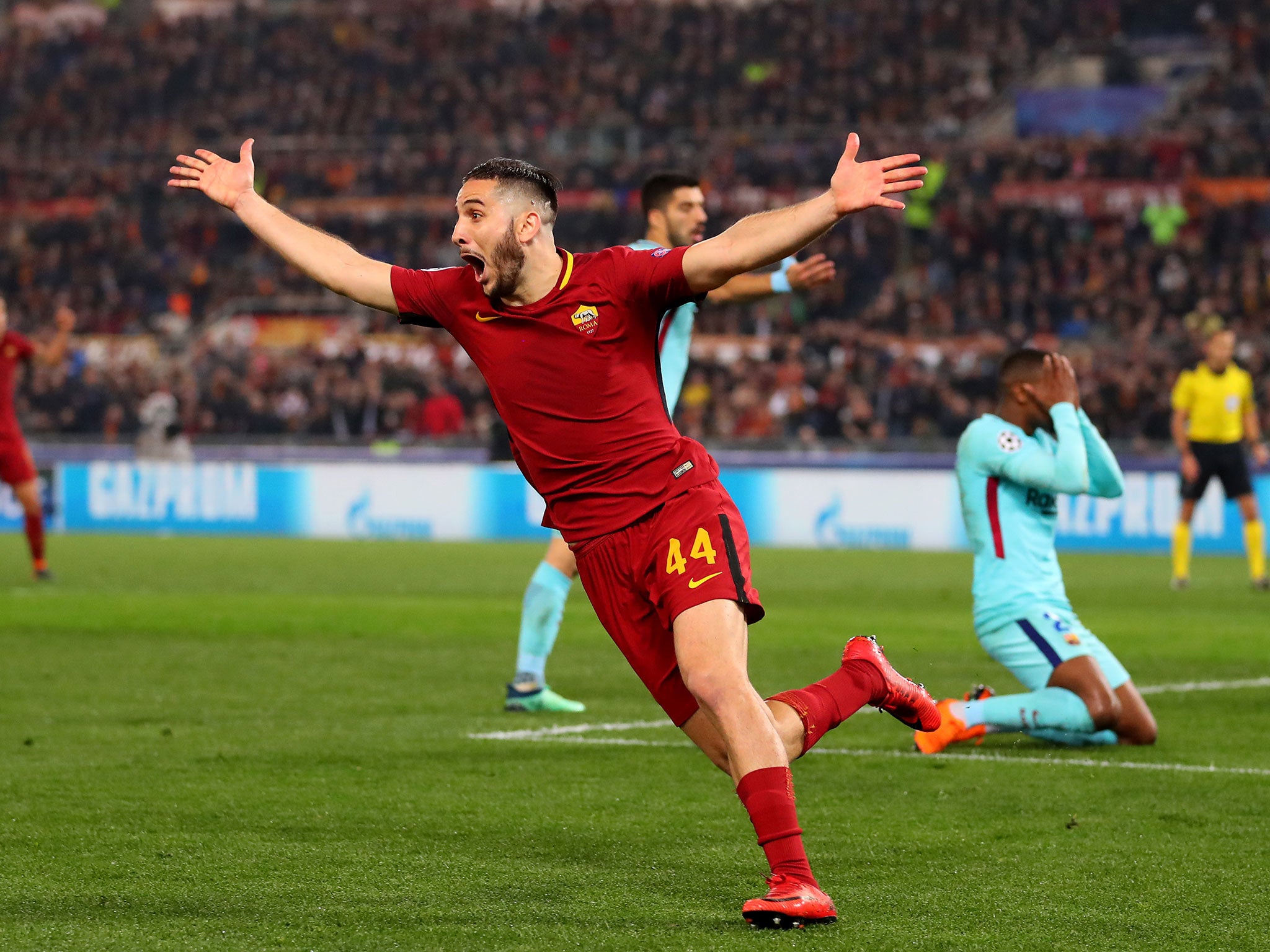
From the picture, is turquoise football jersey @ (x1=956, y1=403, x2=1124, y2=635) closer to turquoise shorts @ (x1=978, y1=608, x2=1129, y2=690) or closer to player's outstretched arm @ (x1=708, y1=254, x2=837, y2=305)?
turquoise shorts @ (x1=978, y1=608, x2=1129, y2=690)

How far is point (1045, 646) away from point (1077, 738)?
0.40 metres

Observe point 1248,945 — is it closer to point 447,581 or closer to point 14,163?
point 447,581

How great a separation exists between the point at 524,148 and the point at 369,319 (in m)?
5.29

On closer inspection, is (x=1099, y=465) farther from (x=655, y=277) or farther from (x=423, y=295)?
(x=423, y=295)

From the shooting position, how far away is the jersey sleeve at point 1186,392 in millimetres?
17734

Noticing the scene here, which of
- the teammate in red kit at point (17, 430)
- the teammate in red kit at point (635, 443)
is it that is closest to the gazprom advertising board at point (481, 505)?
the teammate in red kit at point (17, 430)

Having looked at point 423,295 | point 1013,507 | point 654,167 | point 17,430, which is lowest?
point 17,430

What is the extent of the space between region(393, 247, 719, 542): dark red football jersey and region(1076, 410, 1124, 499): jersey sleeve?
10.8 feet

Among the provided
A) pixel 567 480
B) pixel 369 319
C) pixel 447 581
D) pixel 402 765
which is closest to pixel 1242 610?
pixel 447 581

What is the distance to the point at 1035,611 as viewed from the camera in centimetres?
757

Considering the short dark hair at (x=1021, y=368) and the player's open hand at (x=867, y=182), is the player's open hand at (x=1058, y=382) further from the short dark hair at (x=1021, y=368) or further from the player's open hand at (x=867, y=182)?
the player's open hand at (x=867, y=182)

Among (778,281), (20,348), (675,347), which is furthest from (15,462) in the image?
(778,281)

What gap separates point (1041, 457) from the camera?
7492 mm

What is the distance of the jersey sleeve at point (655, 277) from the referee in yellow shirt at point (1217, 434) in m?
13.5
